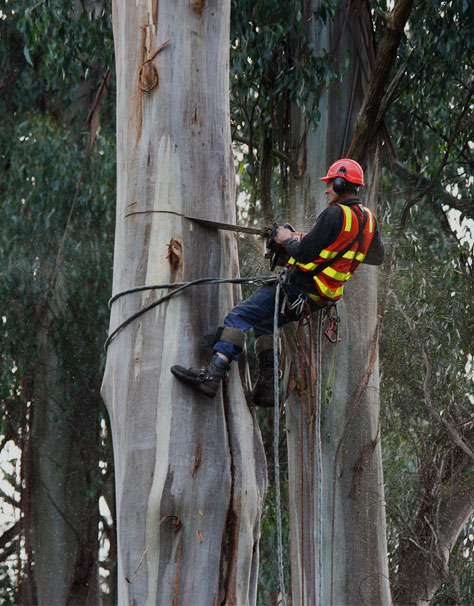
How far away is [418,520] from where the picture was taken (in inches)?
321

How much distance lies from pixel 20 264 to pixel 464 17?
489cm

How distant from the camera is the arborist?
4047 millimetres

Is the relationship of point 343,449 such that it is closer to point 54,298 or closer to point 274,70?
point 274,70

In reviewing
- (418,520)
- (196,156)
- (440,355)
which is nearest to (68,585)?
(418,520)

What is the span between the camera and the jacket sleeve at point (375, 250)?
450 cm

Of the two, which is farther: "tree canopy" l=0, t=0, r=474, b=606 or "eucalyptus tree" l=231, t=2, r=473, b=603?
"tree canopy" l=0, t=0, r=474, b=606

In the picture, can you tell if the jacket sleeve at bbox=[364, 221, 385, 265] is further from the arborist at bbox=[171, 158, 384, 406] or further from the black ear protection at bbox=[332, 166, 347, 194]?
the black ear protection at bbox=[332, 166, 347, 194]

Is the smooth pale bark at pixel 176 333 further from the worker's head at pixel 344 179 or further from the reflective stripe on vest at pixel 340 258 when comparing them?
A: the worker's head at pixel 344 179

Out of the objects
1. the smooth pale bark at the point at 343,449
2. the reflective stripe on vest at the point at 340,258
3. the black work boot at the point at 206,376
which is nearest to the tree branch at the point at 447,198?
the smooth pale bark at the point at 343,449

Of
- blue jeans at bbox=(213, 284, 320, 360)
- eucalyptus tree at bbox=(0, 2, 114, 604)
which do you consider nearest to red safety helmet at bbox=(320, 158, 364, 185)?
blue jeans at bbox=(213, 284, 320, 360)

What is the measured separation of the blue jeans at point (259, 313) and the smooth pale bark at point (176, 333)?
0.07 meters

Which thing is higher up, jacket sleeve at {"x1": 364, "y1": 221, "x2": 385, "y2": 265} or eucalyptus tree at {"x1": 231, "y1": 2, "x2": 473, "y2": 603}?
eucalyptus tree at {"x1": 231, "y1": 2, "x2": 473, "y2": 603}

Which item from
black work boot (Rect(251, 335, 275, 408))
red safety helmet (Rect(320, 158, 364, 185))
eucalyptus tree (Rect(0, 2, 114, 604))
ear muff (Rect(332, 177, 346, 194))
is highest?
eucalyptus tree (Rect(0, 2, 114, 604))

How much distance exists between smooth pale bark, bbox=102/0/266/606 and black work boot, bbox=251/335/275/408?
316mm
